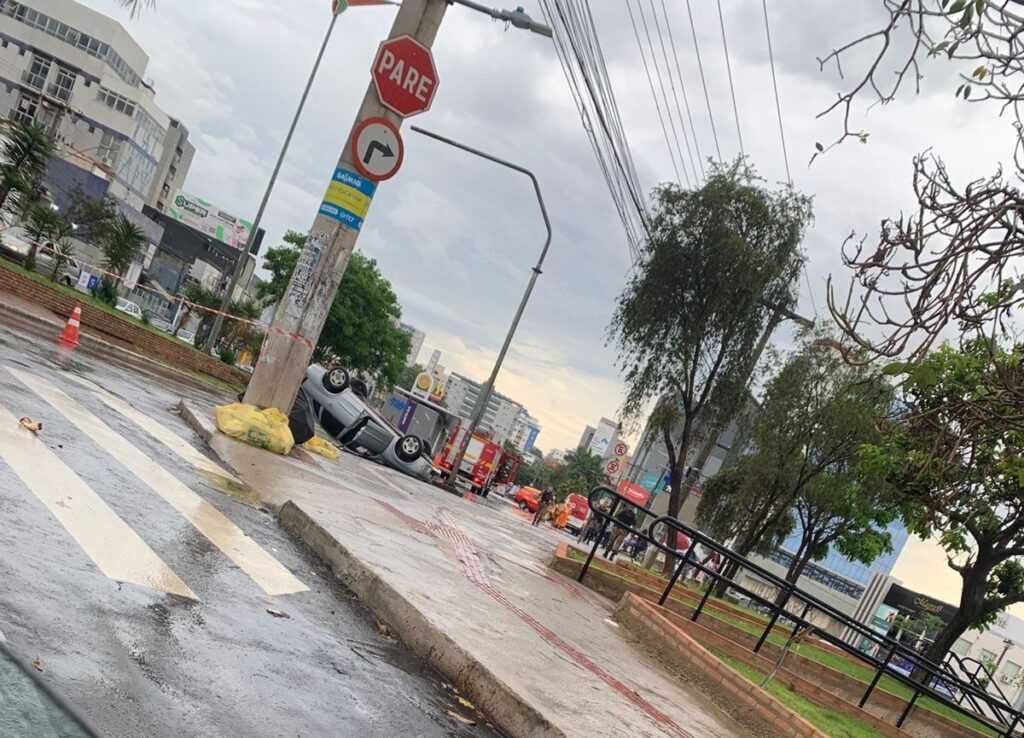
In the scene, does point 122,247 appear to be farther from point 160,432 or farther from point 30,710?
point 30,710

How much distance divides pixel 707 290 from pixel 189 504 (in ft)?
52.5

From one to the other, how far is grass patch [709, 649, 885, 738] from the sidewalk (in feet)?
4.00

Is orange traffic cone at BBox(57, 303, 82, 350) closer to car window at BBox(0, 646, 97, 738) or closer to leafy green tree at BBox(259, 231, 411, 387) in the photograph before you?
car window at BBox(0, 646, 97, 738)

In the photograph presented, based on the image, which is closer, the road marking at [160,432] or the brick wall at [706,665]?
the brick wall at [706,665]

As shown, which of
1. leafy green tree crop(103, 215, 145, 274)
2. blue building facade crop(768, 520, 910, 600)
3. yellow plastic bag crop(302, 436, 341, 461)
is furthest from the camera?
blue building facade crop(768, 520, 910, 600)

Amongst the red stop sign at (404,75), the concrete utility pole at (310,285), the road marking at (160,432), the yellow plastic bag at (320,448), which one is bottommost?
the yellow plastic bag at (320,448)

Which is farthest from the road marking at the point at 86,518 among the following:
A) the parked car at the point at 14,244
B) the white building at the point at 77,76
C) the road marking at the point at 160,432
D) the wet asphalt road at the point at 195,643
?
the white building at the point at 77,76

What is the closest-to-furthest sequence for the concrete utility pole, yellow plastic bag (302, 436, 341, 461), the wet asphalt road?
the wet asphalt road
the concrete utility pole
yellow plastic bag (302, 436, 341, 461)

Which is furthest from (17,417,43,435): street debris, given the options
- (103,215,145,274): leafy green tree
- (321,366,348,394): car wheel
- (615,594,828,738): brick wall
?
(103,215,145,274): leafy green tree

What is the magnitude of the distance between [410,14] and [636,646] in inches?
333

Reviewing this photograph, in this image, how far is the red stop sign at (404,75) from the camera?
11.6 metres

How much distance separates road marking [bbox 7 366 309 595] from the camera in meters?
5.57

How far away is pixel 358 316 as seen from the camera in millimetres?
56469

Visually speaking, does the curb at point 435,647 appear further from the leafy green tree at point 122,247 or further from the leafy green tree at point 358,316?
the leafy green tree at point 358,316
